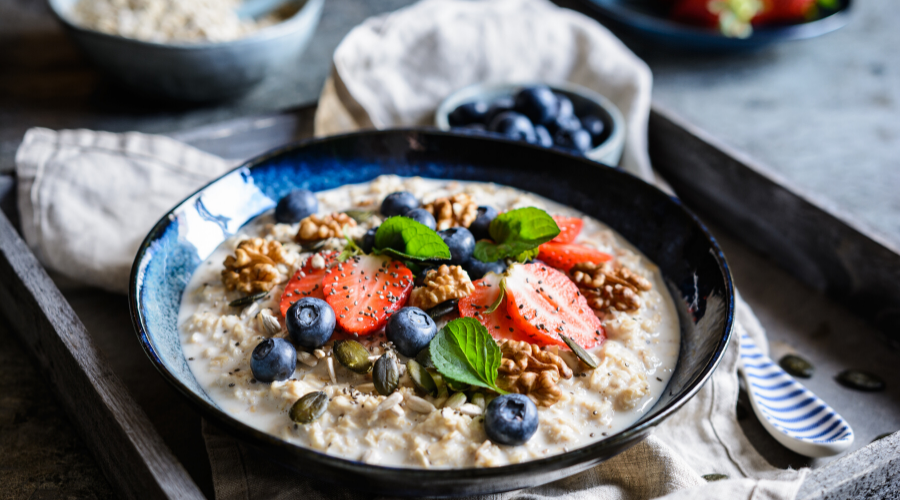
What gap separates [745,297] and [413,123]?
130 centimetres

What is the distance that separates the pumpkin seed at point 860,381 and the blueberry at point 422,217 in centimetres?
110

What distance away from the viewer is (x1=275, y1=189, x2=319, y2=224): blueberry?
183 centimetres

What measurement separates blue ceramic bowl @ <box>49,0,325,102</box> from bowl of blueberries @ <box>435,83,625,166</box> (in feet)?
2.55

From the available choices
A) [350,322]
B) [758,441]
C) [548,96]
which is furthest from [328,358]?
[548,96]

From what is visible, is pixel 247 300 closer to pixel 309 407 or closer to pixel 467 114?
pixel 309 407

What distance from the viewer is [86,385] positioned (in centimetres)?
139

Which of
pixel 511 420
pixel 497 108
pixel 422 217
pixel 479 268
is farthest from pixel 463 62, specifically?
pixel 511 420

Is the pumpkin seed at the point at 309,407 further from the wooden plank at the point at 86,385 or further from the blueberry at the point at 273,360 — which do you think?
the wooden plank at the point at 86,385

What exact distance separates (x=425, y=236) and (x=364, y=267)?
0.52 ft

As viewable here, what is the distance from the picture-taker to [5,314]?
5.97 ft

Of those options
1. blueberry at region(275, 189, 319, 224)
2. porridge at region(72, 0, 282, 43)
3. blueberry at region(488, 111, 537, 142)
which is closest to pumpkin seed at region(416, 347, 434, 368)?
blueberry at region(275, 189, 319, 224)

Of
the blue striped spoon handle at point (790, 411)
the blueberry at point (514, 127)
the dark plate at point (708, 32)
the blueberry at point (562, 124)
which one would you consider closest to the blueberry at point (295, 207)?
the blueberry at point (514, 127)

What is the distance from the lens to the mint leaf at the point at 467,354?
133cm

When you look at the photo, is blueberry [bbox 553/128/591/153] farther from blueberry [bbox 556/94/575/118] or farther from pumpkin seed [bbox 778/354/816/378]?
pumpkin seed [bbox 778/354/816/378]
